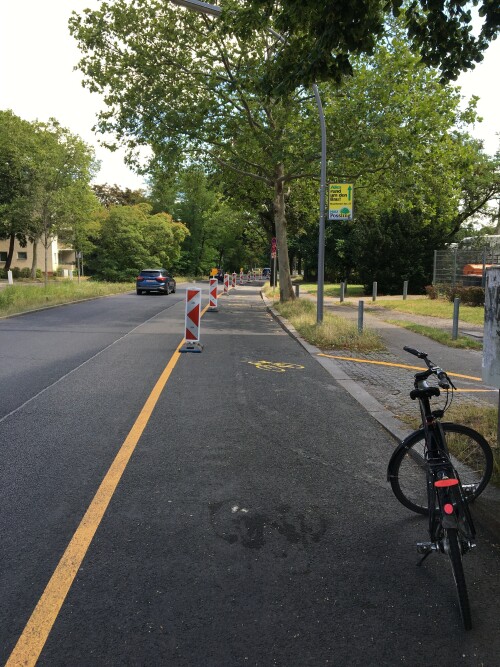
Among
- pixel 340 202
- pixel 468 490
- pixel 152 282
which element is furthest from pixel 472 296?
pixel 468 490

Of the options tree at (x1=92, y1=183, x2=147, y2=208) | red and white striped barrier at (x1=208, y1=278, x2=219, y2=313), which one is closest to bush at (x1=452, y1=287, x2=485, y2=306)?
red and white striped barrier at (x1=208, y1=278, x2=219, y2=313)

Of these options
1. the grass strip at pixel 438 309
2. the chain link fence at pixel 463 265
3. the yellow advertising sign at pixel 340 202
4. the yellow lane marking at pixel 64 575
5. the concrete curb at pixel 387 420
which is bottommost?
the yellow lane marking at pixel 64 575

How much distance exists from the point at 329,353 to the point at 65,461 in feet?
24.3

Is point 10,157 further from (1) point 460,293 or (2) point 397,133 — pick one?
(1) point 460,293

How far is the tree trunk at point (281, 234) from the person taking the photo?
22.4 meters

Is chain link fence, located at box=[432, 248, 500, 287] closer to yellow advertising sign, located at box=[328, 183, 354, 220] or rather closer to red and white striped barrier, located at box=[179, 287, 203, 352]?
yellow advertising sign, located at box=[328, 183, 354, 220]

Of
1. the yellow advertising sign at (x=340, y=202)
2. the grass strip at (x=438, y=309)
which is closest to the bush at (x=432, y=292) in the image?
the grass strip at (x=438, y=309)

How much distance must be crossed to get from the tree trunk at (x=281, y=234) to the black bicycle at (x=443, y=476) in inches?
733

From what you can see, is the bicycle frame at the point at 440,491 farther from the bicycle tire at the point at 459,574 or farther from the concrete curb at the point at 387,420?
the concrete curb at the point at 387,420

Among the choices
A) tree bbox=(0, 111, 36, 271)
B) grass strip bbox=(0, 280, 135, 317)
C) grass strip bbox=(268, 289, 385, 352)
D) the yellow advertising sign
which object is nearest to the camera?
grass strip bbox=(268, 289, 385, 352)

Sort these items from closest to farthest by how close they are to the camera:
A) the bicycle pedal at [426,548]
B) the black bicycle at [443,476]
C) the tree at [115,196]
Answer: the black bicycle at [443,476] < the bicycle pedal at [426,548] < the tree at [115,196]

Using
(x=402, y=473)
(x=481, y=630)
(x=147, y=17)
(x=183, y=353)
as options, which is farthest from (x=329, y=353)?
(x=147, y=17)

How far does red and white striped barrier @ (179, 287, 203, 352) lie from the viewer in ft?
35.3

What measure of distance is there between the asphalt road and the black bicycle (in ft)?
0.59
